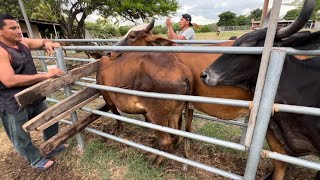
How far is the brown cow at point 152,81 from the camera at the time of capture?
2.37m

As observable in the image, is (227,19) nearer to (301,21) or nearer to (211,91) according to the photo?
(211,91)

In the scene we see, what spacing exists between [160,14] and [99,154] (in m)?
12.6

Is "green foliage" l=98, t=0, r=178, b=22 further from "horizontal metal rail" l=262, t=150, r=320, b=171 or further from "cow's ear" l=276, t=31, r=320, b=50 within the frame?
"horizontal metal rail" l=262, t=150, r=320, b=171

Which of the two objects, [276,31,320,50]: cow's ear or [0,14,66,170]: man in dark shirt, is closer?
[276,31,320,50]: cow's ear

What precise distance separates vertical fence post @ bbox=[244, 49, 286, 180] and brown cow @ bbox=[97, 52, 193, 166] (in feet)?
2.85

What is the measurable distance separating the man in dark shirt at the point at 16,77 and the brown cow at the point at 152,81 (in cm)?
68

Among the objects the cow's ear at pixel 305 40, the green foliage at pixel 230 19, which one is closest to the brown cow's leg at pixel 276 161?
the cow's ear at pixel 305 40

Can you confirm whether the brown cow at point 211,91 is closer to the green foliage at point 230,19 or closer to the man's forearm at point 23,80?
the man's forearm at point 23,80

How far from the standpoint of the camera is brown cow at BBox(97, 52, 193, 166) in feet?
7.77

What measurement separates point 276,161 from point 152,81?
1512 millimetres

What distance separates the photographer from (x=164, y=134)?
107 inches

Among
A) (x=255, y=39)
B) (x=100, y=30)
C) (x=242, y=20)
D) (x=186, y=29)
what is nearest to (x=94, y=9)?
(x=100, y=30)

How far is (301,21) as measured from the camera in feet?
4.90

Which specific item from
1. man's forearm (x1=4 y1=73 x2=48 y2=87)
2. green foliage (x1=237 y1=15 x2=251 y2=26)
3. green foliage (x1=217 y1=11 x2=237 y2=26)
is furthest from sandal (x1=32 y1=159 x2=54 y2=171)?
green foliage (x1=217 y1=11 x2=237 y2=26)
